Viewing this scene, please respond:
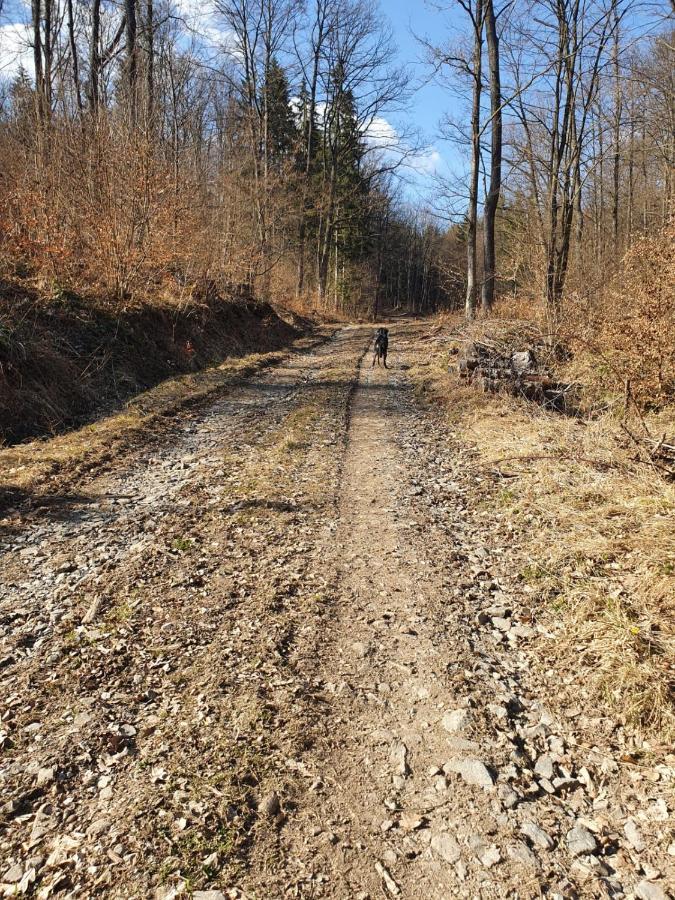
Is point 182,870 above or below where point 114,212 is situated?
below

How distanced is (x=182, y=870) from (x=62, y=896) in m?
0.47

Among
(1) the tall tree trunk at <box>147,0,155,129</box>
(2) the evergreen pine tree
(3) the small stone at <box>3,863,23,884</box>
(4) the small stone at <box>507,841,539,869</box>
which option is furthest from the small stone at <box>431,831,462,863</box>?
(2) the evergreen pine tree

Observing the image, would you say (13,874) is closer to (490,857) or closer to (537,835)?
(490,857)

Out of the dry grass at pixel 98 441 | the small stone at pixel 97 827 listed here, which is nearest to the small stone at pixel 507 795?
the small stone at pixel 97 827

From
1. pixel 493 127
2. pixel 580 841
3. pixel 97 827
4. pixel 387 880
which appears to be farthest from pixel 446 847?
pixel 493 127

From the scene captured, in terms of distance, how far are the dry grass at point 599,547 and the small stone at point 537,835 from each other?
3.23 ft

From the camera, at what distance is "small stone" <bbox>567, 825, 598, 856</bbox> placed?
2.51 metres

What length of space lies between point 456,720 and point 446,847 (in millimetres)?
827

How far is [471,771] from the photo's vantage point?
2.91 metres

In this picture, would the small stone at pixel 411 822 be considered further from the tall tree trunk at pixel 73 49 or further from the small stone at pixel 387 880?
the tall tree trunk at pixel 73 49

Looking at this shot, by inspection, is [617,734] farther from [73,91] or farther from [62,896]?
[73,91]

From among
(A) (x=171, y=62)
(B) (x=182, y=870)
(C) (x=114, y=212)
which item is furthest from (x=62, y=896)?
(A) (x=171, y=62)

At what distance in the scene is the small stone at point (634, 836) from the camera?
252 cm

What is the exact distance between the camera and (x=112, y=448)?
25.6 feet
